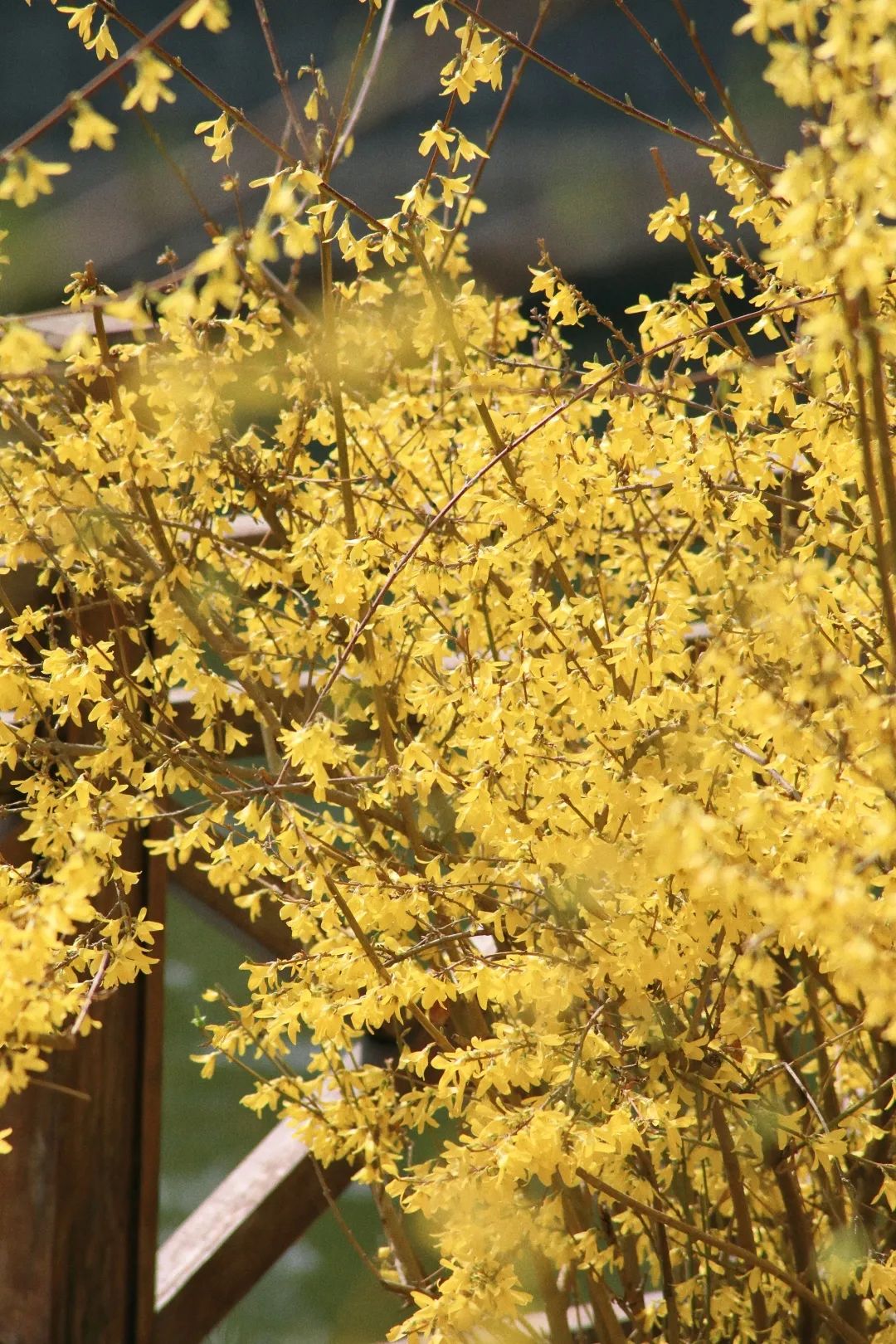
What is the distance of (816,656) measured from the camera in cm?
114

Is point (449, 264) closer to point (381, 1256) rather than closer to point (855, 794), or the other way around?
point (855, 794)

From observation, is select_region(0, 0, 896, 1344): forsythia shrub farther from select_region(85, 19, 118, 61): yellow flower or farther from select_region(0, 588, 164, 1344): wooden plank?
select_region(0, 588, 164, 1344): wooden plank

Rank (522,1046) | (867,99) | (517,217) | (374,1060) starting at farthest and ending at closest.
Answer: (517,217), (374,1060), (522,1046), (867,99)

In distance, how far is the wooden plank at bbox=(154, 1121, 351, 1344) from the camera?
2.20 metres

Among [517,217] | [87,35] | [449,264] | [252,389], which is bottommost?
[252,389]

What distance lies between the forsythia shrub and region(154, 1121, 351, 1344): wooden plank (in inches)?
15.8

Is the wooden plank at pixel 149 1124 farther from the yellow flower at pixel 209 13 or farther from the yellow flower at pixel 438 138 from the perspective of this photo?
the yellow flower at pixel 209 13

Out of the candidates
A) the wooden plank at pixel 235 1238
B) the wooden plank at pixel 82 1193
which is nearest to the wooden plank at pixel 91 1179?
the wooden plank at pixel 82 1193

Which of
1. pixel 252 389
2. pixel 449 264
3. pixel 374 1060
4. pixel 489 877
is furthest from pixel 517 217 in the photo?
pixel 489 877

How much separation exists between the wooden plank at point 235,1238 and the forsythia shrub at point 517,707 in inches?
15.8

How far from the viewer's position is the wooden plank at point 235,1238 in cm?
220

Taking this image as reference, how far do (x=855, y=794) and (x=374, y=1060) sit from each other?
1470mm

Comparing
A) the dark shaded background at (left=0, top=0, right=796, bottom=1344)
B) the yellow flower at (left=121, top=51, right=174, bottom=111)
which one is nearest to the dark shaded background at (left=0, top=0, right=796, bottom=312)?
the dark shaded background at (left=0, top=0, right=796, bottom=1344)

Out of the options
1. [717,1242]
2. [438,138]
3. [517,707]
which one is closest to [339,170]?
[438,138]
